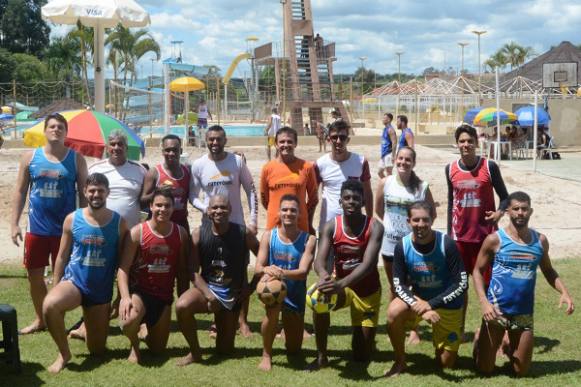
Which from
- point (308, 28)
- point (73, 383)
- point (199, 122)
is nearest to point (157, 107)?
point (199, 122)

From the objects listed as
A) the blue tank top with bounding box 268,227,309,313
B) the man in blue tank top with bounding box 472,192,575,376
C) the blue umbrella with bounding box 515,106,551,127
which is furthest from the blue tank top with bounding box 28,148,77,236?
the blue umbrella with bounding box 515,106,551,127

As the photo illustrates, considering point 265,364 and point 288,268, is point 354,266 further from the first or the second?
point 265,364

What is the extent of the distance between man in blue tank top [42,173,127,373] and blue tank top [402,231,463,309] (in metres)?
2.35

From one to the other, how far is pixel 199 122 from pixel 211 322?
21994 millimetres

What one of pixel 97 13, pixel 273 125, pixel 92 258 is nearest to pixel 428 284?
pixel 92 258

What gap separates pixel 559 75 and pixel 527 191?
27.8 metres

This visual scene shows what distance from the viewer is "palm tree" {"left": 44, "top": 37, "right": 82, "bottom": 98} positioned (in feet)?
197

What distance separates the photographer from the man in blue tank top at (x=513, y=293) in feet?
18.5

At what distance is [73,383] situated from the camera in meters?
5.47

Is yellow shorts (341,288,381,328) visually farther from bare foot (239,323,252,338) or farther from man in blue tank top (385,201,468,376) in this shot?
bare foot (239,323,252,338)

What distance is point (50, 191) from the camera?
22.0 ft

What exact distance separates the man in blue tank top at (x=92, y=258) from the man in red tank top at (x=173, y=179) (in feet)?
2.43

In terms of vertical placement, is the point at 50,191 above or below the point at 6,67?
below

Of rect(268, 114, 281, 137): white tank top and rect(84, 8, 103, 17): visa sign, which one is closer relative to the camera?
rect(84, 8, 103, 17): visa sign
